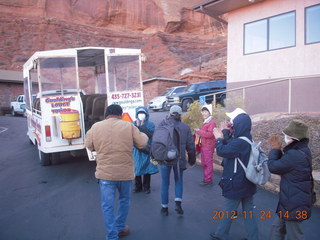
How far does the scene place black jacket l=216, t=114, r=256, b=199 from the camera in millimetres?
3568

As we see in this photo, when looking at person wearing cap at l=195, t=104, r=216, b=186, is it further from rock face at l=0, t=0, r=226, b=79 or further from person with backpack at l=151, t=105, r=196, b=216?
rock face at l=0, t=0, r=226, b=79

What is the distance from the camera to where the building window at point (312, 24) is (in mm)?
11242

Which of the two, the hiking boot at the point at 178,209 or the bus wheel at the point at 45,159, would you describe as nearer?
the hiking boot at the point at 178,209

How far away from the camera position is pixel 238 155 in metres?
3.59

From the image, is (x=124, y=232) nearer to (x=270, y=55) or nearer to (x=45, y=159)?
(x=45, y=159)

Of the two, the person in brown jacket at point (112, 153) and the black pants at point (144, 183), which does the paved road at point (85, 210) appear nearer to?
the black pants at point (144, 183)

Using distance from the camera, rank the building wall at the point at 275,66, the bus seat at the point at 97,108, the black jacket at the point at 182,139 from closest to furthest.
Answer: the black jacket at the point at 182,139 → the bus seat at the point at 97,108 → the building wall at the point at 275,66

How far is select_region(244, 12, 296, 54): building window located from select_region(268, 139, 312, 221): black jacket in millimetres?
10091

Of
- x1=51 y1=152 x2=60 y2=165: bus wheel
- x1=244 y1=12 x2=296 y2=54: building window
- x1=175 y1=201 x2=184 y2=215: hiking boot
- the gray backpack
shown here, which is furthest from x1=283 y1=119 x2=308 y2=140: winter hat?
x1=244 y1=12 x2=296 y2=54: building window

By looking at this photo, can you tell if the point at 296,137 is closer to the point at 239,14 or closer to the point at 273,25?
the point at 273,25

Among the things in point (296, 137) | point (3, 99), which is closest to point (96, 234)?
point (296, 137)

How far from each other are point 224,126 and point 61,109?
15.2 ft

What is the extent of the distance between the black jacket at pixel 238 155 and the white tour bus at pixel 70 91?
406 centimetres

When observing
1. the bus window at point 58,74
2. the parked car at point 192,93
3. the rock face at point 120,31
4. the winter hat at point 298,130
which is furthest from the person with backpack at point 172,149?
the rock face at point 120,31
